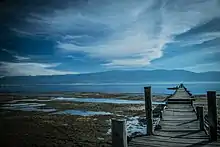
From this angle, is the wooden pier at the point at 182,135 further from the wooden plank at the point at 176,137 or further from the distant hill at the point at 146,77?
the distant hill at the point at 146,77

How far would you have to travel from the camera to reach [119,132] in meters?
1.67

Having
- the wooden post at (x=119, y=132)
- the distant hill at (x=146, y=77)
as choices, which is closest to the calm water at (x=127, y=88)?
the distant hill at (x=146, y=77)

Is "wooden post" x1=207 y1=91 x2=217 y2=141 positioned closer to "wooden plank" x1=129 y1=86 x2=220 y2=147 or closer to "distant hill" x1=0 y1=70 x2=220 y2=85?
"wooden plank" x1=129 y1=86 x2=220 y2=147

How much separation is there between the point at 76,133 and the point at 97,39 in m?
2.80

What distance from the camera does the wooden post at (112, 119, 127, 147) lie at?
1652 mm

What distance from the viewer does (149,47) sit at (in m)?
5.94

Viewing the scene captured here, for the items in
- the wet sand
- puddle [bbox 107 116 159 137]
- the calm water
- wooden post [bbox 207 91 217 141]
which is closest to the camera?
wooden post [bbox 207 91 217 141]

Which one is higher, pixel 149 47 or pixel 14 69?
pixel 149 47

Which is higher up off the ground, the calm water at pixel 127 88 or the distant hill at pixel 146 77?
Result: the distant hill at pixel 146 77

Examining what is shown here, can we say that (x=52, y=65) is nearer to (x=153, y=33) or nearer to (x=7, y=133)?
(x=7, y=133)

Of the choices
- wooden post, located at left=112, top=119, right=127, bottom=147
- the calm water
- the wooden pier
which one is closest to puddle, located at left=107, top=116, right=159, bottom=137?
the wooden pier

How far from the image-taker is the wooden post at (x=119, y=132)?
1652 mm

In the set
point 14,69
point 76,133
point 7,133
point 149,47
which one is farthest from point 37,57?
point 149,47

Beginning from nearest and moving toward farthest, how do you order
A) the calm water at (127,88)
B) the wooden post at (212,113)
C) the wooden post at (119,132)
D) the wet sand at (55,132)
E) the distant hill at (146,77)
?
the wooden post at (119,132) < the wooden post at (212,113) < the wet sand at (55,132) < the distant hill at (146,77) < the calm water at (127,88)
